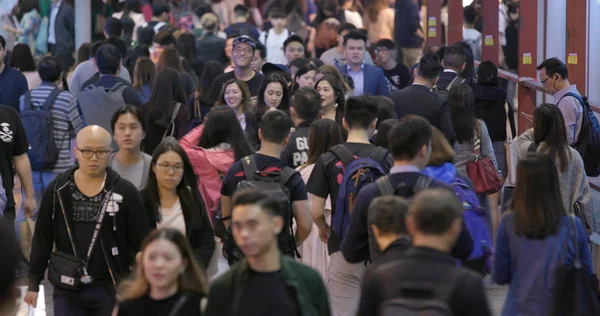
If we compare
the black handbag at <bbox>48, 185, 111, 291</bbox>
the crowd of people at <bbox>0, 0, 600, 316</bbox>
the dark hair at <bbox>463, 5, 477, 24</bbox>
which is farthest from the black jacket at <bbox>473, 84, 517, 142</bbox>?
the dark hair at <bbox>463, 5, 477, 24</bbox>

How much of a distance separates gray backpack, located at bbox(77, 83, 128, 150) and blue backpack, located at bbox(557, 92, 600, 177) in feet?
13.4

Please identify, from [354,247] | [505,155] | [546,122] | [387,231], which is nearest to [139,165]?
[354,247]

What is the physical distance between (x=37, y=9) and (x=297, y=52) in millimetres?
9579

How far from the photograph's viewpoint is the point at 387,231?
5.85m

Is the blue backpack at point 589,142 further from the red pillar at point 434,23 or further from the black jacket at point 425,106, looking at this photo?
the red pillar at point 434,23

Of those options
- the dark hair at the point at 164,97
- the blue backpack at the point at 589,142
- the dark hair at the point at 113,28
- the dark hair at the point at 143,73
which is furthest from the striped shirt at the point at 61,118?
the dark hair at the point at 113,28

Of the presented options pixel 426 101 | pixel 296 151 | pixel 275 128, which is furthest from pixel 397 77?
pixel 275 128

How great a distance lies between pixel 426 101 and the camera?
34.0 ft

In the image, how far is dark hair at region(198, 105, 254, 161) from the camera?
28.2 ft

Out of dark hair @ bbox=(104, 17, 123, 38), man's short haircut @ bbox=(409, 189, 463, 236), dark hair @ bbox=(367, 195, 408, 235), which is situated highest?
dark hair @ bbox=(104, 17, 123, 38)

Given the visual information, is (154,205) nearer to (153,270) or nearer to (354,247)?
(354,247)

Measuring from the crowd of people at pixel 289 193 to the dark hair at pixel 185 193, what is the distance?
1 cm

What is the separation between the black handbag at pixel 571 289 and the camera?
624 centimetres

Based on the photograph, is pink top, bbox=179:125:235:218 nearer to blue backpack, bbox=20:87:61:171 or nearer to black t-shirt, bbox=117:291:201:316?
blue backpack, bbox=20:87:61:171
